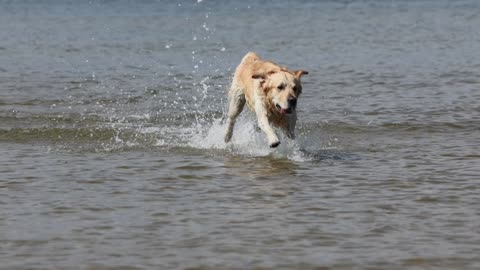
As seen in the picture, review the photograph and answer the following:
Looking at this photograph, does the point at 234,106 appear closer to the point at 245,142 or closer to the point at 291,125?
the point at 245,142

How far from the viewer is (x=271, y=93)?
33.4ft

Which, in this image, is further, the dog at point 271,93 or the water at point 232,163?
the dog at point 271,93

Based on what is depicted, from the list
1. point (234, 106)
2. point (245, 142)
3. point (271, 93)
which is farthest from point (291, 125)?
point (234, 106)

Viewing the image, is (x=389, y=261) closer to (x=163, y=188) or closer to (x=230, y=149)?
(x=163, y=188)

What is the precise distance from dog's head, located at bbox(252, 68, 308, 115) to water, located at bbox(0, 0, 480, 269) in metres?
0.63

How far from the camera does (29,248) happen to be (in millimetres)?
6668

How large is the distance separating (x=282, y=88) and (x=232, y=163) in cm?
98

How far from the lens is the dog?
10.0 metres

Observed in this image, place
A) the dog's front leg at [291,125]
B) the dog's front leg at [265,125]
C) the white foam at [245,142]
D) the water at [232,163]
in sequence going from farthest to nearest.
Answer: the white foam at [245,142] → the dog's front leg at [291,125] → the dog's front leg at [265,125] → the water at [232,163]

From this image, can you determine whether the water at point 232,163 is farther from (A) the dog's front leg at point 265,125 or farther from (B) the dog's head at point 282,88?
(B) the dog's head at point 282,88

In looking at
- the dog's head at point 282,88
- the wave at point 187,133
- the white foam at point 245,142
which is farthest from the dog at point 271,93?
the wave at point 187,133

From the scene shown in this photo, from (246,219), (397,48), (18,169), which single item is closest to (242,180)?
(246,219)

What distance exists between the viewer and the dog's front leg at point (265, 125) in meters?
10.1

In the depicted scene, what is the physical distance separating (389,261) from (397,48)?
17.6 meters
